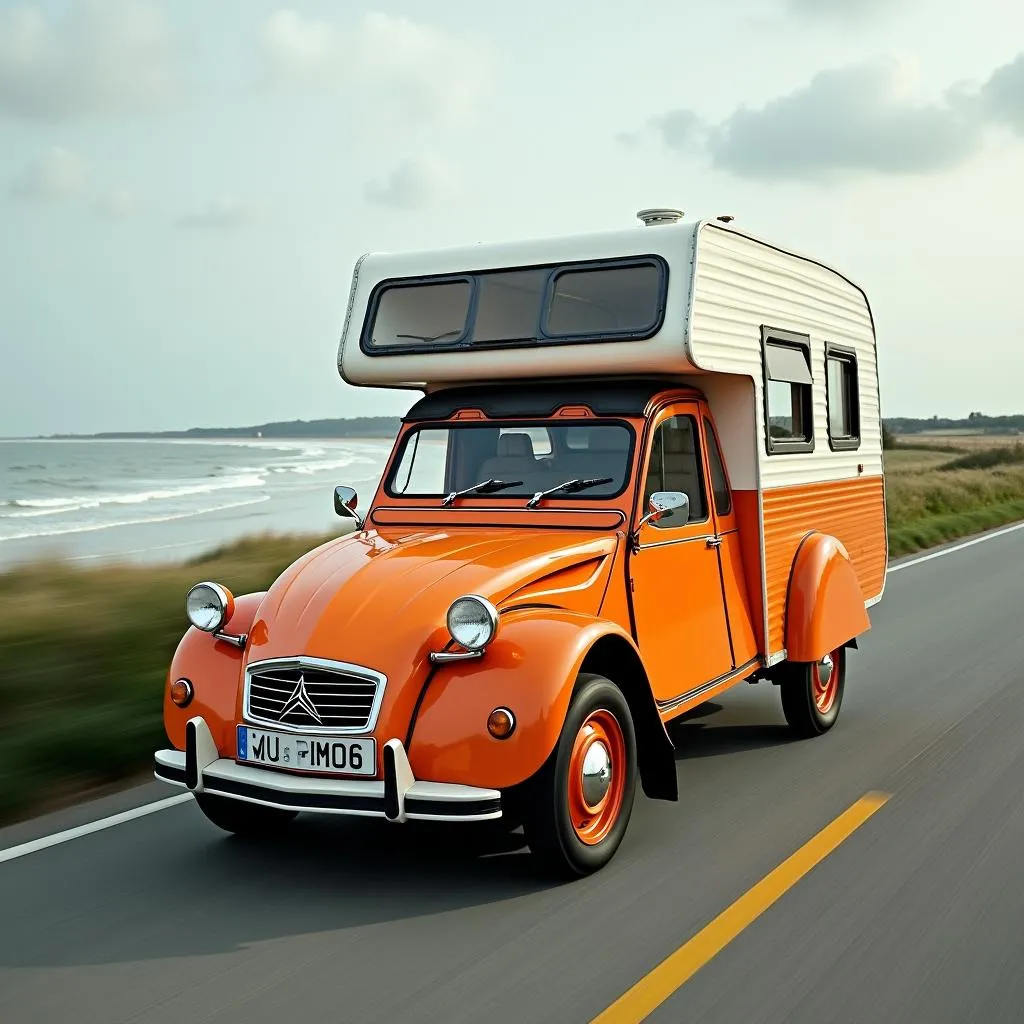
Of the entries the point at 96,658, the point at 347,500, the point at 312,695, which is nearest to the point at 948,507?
the point at 96,658

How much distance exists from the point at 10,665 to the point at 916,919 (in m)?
5.89

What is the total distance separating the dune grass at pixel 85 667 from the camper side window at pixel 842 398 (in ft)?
15.8

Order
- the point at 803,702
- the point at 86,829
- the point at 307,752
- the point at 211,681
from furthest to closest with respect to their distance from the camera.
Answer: the point at 803,702 → the point at 86,829 → the point at 211,681 → the point at 307,752

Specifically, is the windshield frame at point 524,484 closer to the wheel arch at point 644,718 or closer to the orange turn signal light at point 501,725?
the wheel arch at point 644,718

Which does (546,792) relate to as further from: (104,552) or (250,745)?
(104,552)

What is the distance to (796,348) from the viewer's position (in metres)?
7.95

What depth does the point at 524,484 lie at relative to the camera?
652 centimetres

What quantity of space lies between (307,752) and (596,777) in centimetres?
121

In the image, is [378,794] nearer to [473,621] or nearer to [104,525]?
[473,621]

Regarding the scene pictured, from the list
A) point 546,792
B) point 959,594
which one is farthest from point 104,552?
point 546,792

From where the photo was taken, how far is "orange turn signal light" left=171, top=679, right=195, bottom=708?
17.9ft

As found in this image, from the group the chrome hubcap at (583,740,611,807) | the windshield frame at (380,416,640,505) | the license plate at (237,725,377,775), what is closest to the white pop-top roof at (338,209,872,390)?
the windshield frame at (380,416,640,505)

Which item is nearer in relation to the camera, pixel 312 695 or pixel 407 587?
pixel 312 695

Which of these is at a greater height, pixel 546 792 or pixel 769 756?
pixel 546 792
